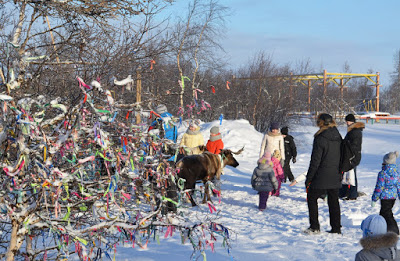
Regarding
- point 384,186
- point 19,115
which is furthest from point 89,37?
point 384,186

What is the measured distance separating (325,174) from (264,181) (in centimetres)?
188

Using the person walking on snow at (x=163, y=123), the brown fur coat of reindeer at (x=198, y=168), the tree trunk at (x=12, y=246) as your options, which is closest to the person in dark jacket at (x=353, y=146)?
the brown fur coat of reindeer at (x=198, y=168)

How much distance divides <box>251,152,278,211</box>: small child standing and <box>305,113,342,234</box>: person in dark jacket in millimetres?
1669

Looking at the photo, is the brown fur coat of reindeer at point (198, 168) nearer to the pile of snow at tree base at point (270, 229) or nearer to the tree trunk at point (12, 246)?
the pile of snow at tree base at point (270, 229)

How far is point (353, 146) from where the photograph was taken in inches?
324

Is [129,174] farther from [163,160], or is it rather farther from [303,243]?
[303,243]

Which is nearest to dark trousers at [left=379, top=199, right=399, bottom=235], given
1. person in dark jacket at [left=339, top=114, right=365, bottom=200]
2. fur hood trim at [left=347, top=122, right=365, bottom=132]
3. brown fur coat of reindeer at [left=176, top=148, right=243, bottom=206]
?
person in dark jacket at [left=339, top=114, right=365, bottom=200]

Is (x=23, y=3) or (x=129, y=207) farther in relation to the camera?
(x=23, y=3)

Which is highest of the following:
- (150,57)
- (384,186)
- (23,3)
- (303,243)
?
(23,3)

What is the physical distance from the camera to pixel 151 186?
12.4ft

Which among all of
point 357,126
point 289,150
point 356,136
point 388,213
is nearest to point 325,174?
point 388,213

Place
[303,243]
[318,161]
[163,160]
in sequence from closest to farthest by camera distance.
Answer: [163,160]
[303,243]
[318,161]

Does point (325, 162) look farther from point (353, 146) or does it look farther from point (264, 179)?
point (264, 179)

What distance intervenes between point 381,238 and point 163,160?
1835 mm
